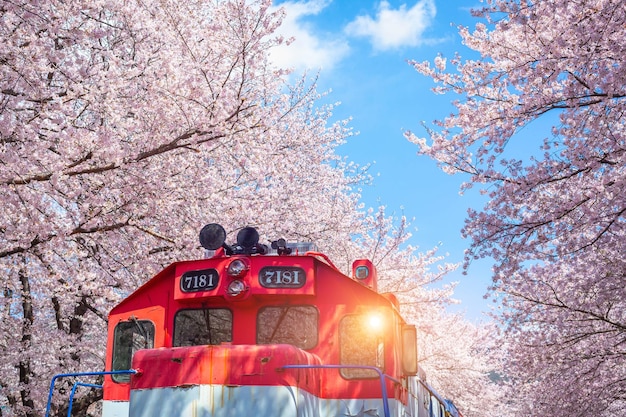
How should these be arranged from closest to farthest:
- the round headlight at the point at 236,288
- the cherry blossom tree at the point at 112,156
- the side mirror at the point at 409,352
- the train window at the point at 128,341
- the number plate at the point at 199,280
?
the round headlight at the point at 236,288 → the number plate at the point at 199,280 → the side mirror at the point at 409,352 → the train window at the point at 128,341 → the cherry blossom tree at the point at 112,156

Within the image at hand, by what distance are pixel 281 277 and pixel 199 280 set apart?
34.9 inches

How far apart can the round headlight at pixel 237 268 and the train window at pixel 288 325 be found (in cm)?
47

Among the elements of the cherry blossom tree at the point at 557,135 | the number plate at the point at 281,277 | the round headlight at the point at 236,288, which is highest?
the cherry blossom tree at the point at 557,135

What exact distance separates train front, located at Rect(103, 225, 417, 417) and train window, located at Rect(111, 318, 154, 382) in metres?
0.01

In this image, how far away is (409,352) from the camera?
23.2ft

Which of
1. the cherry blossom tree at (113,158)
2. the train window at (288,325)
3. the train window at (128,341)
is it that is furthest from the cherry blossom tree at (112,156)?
the train window at (288,325)

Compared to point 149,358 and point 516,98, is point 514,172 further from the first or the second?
point 149,358

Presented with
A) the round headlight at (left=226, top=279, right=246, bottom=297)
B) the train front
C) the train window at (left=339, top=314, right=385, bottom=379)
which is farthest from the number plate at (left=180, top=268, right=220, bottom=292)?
the train window at (left=339, top=314, right=385, bottom=379)

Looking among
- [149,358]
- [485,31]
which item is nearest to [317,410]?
[149,358]

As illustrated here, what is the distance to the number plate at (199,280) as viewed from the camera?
690 cm

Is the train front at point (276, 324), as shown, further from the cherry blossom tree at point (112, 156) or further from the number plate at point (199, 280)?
the cherry blossom tree at point (112, 156)

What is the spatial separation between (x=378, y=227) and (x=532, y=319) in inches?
245

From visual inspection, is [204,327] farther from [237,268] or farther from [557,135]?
[557,135]

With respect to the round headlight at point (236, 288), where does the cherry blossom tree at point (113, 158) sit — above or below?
above
